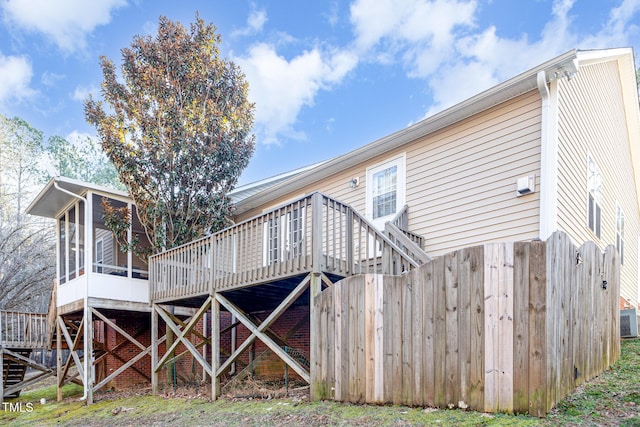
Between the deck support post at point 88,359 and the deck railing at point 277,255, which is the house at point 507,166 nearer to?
the deck railing at point 277,255

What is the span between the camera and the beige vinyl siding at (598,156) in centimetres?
767

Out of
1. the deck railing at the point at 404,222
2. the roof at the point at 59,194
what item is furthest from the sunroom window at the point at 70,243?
the deck railing at the point at 404,222

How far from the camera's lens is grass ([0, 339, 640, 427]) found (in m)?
4.39

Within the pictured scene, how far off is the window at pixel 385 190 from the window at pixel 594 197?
11.8ft

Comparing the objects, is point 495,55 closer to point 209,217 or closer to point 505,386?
point 209,217

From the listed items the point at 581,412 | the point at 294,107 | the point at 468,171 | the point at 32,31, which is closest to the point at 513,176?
the point at 468,171

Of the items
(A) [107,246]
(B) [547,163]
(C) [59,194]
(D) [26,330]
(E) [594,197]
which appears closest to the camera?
(B) [547,163]

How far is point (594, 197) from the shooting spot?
9.42m

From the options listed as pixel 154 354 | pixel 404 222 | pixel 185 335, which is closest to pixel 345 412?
pixel 404 222

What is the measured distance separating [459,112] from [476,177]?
3.93ft

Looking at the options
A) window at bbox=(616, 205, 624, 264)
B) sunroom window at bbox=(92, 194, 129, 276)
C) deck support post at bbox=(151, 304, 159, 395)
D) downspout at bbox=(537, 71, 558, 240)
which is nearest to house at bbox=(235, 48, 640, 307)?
downspout at bbox=(537, 71, 558, 240)

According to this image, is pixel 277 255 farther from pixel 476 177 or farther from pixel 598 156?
pixel 598 156

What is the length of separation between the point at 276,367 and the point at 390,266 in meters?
5.68

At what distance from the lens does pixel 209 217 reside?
1188 centimetres
